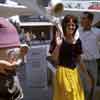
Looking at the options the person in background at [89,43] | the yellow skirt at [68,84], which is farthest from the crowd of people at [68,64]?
the person in background at [89,43]

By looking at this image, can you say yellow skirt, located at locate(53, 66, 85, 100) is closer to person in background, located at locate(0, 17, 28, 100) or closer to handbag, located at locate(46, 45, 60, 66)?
handbag, located at locate(46, 45, 60, 66)

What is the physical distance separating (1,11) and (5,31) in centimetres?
353

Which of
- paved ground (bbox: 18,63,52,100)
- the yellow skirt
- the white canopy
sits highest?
the white canopy

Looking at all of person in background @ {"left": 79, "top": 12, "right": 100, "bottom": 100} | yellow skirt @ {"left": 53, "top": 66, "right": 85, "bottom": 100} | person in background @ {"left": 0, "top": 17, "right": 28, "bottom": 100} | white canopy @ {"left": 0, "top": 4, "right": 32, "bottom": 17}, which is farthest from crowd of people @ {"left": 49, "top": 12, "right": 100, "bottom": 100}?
person in background @ {"left": 0, "top": 17, "right": 28, "bottom": 100}

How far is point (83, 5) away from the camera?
7.86 m

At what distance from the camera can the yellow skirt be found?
5.42 m

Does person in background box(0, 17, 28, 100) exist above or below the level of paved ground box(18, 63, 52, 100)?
above

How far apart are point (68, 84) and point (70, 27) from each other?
722 mm

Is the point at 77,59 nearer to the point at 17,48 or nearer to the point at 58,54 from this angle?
the point at 58,54

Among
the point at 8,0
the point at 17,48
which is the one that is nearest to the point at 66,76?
the point at 8,0

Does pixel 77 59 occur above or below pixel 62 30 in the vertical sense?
below

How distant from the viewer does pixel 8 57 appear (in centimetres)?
196

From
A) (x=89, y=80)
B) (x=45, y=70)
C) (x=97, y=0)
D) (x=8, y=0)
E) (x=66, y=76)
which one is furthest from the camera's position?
(x=97, y=0)

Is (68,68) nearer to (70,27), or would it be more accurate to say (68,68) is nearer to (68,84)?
(68,84)
